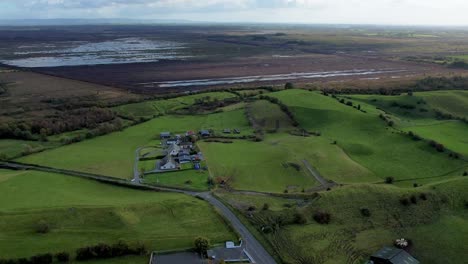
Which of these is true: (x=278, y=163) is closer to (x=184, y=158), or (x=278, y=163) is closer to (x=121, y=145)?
(x=184, y=158)

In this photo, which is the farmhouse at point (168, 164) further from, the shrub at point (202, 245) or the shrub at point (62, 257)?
the shrub at point (62, 257)

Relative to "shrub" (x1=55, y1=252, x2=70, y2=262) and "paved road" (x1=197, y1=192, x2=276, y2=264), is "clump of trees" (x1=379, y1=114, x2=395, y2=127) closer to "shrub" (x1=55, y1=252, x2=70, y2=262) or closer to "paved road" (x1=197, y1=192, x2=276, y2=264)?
"paved road" (x1=197, y1=192, x2=276, y2=264)

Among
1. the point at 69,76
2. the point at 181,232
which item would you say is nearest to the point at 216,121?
the point at 181,232

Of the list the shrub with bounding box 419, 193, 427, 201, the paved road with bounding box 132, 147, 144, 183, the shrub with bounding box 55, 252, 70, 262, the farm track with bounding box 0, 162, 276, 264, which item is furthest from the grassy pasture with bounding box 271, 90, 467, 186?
the shrub with bounding box 55, 252, 70, 262

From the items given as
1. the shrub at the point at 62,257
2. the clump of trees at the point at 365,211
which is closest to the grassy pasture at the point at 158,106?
the shrub at the point at 62,257

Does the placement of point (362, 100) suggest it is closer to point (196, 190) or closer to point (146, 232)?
point (196, 190)
